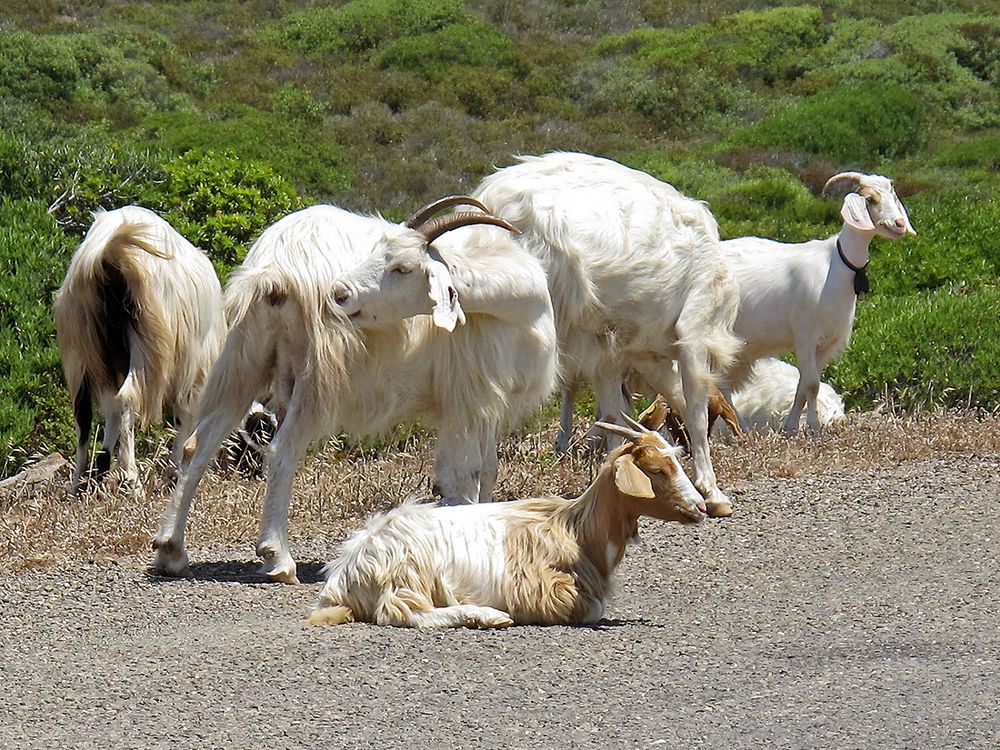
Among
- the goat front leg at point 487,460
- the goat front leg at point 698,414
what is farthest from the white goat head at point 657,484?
the goat front leg at point 698,414

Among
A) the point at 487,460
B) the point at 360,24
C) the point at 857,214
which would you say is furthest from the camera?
the point at 360,24

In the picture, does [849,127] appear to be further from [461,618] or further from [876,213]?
[461,618]

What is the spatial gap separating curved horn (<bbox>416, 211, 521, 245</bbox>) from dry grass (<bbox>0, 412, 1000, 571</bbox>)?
2.04m

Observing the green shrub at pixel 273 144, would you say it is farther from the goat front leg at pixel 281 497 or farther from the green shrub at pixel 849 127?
the goat front leg at pixel 281 497

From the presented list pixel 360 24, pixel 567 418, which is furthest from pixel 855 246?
pixel 360 24

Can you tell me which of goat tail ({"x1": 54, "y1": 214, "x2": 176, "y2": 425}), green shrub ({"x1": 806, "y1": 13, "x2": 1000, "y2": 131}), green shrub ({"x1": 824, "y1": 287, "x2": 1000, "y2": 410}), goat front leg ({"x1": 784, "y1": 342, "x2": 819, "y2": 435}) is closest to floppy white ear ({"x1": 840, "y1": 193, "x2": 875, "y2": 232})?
goat front leg ({"x1": 784, "y1": 342, "x2": 819, "y2": 435})

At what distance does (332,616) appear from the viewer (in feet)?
20.4

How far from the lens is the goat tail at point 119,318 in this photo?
9070mm

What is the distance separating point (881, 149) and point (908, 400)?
22272mm

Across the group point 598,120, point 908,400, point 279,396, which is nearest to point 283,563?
point 279,396

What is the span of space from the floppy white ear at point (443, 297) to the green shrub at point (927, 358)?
6708mm

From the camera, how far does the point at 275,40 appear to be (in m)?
44.6

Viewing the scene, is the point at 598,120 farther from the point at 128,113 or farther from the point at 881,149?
the point at 128,113

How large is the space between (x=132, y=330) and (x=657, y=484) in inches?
161
